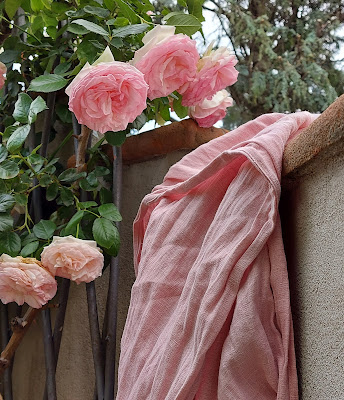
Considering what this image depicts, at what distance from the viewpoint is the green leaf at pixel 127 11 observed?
3.89ft

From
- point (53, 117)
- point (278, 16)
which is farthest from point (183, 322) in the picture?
point (278, 16)

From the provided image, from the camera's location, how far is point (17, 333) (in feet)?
4.17

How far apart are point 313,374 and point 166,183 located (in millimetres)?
458

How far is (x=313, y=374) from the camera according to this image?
0.63m

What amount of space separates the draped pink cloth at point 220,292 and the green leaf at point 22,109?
0.39m

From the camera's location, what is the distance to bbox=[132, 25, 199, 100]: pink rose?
107 cm

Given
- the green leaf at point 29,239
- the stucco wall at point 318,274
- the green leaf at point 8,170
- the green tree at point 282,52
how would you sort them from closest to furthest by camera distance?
1. the stucco wall at point 318,274
2. the green leaf at point 8,170
3. the green leaf at point 29,239
4. the green tree at point 282,52

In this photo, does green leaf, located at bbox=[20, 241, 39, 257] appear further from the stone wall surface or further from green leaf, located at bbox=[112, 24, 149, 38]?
the stone wall surface

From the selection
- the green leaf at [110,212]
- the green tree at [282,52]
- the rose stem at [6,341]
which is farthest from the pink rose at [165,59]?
the green tree at [282,52]

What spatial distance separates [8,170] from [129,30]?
1.08 feet

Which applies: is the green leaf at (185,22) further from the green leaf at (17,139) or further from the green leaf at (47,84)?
the green leaf at (17,139)

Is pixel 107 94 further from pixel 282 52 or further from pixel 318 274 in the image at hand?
pixel 282 52

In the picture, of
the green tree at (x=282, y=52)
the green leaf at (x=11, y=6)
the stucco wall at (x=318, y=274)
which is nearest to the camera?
the stucco wall at (x=318, y=274)

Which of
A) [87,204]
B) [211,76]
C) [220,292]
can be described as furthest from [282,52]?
[220,292]
